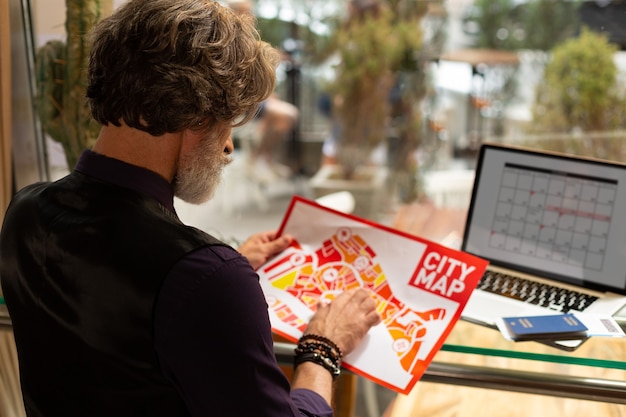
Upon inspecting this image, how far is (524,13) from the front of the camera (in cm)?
516

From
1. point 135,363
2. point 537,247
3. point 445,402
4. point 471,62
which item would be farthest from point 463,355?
point 471,62

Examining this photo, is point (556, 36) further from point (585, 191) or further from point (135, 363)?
point (135, 363)

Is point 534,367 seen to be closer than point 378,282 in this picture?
Yes

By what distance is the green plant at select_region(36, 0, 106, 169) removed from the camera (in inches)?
63.6

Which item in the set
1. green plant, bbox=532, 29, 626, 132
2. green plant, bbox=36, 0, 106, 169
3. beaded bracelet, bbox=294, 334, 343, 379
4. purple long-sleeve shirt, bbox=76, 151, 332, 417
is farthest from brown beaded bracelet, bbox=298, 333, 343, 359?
green plant, bbox=532, 29, 626, 132

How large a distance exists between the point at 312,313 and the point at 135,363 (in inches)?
16.9

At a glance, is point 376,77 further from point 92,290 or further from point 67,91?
point 92,290

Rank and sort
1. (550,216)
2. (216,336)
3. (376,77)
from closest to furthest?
(216,336), (550,216), (376,77)

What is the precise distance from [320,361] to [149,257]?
36cm

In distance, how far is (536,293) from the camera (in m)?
1.36

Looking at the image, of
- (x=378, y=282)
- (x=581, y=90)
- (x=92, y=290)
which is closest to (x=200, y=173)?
(x=92, y=290)

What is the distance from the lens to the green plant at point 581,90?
12.3ft

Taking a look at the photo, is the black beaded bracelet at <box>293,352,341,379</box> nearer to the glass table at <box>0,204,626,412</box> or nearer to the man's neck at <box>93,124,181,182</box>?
the glass table at <box>0,204,626,412</box>

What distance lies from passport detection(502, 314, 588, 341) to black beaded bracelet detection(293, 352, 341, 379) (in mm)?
313
